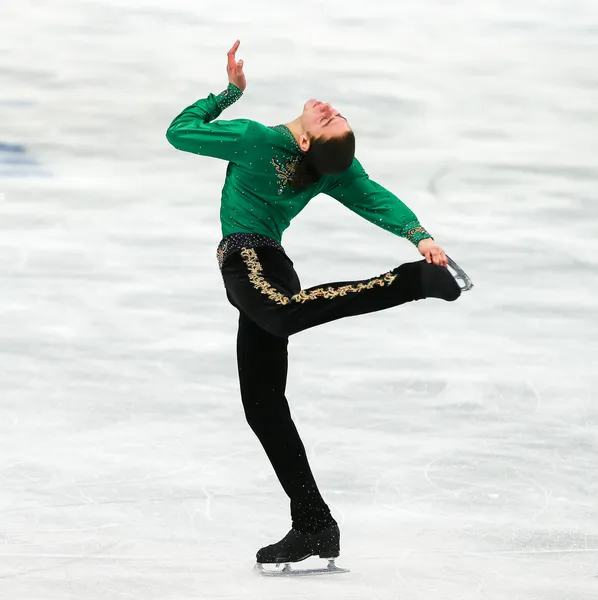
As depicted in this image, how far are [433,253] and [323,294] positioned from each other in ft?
0.95

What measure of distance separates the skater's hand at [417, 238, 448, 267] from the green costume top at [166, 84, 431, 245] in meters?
0.04

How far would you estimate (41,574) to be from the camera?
2.95 meters

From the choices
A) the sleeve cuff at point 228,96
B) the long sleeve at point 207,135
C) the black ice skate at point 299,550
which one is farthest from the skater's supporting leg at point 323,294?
the black ice skate at point 299,550

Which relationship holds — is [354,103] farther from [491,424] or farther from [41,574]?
[41,574]

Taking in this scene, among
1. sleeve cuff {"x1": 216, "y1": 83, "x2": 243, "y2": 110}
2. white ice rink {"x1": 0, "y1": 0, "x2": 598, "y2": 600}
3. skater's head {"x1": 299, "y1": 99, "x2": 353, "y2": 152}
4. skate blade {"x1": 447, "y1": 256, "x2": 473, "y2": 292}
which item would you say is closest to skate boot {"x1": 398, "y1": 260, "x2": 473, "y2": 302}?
skate blade {"x1": 447, "y1": 256, "x2": 473, "y2": 292}

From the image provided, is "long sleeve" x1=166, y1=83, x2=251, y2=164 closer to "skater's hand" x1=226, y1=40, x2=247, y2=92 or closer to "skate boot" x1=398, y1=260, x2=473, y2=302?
"skater's hand" x1=226, y1=40, x2=247, y2=92

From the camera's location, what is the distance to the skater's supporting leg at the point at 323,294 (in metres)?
2.69

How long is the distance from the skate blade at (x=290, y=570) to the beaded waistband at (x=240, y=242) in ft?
2.68

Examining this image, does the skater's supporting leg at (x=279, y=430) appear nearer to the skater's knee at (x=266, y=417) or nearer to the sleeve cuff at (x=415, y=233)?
the skater's knee at (x=266, y=417)

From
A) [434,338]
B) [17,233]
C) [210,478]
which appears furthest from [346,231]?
[210,478]

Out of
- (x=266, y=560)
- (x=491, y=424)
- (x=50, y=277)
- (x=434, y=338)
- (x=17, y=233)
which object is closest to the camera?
(x=266, y=560)

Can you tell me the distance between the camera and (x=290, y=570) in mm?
3049

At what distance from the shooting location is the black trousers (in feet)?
8.93

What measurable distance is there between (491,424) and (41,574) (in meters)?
1.86
